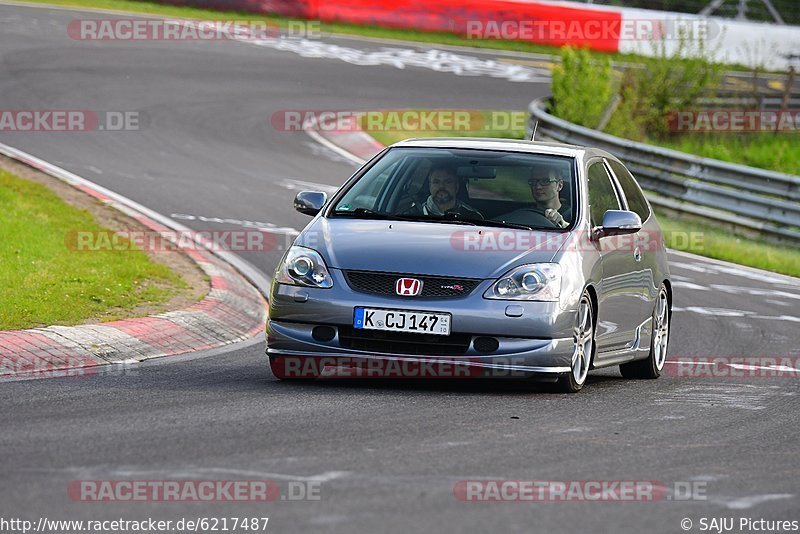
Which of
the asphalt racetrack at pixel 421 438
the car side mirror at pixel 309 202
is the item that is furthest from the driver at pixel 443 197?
the asphalt racetrack at pixel 421 438

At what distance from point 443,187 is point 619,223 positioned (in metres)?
1.18

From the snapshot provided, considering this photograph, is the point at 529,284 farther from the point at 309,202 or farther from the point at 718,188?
the point at 718,188

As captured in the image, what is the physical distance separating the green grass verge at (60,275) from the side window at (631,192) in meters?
3.76

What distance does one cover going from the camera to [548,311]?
27.7ft

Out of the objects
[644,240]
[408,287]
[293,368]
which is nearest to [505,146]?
[644,240]

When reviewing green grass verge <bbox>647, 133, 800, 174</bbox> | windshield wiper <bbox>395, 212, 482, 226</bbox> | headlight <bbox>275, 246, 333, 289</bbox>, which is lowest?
green grass verge <bbox>647, 133, 800, 174</bbox>

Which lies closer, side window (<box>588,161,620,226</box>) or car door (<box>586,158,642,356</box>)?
car door (<box>586,158,642,356</box>)

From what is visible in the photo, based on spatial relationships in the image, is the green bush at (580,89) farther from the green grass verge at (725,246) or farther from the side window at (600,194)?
the side window at (600,194)

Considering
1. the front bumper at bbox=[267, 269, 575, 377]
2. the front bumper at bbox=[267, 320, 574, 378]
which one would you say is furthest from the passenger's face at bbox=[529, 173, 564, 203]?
the front bumper at bbox=[267, 320, 574, 378]

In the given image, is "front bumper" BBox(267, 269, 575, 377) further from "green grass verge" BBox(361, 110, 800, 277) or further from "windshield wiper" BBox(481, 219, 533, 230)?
"green grass verge" BBox(361, 110, 800, 277)

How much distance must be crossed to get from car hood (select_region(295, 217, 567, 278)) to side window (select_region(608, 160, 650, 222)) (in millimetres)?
1723

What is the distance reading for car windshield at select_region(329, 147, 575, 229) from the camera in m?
9.25

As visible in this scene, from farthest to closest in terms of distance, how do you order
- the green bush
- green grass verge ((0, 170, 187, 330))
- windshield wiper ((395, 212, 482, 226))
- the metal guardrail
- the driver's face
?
the green bush → the metal guardrail → green grass verge ((0, 170, 187, 330)) → the driver's face → windshield wiper ((395, 212, 482, 226))

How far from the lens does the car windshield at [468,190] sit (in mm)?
9250
